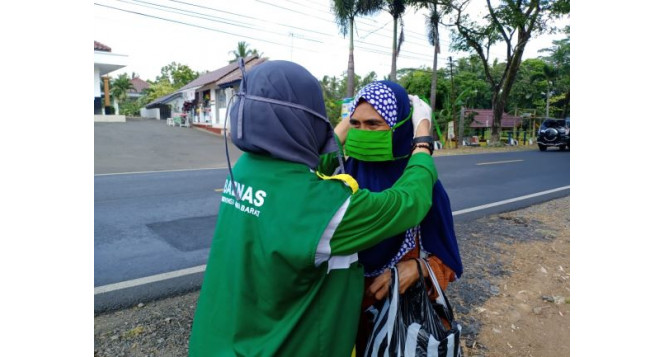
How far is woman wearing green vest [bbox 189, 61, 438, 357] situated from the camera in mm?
1172

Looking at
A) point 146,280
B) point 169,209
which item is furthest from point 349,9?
point 146,280

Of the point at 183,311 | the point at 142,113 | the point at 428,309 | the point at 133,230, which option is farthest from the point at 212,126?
the point at 428,309

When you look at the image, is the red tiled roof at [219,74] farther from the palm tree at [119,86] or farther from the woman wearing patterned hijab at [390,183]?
the woman wearing patterned hijab at [390,183]

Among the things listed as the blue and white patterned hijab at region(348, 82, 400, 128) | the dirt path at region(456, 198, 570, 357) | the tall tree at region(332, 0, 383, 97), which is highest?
the tall tree at region(332, 0, 383, 97)

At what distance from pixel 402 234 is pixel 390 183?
256 mm

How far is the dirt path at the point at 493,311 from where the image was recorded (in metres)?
2.72

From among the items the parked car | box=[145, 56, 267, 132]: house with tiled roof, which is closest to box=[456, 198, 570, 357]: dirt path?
the parked car

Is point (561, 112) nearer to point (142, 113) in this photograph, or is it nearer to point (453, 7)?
point (453, 7)

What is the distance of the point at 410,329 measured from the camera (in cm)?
152

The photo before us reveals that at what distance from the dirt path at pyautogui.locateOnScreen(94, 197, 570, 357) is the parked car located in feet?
55.5

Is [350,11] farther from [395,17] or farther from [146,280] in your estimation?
[146,280]

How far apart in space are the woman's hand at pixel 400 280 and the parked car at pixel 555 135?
20.8m

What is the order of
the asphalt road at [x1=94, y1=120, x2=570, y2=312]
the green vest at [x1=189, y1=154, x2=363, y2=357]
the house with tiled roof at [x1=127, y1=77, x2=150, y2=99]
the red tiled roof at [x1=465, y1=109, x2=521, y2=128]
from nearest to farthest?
1. the green vest at [x1=189, y1=154, x2=363, y2=357]
2. the asphalt road at [x1=94, y1=120, x2=570, y2=312]
3. the red tiled roof at [x1=465, y1=109, x2=521, y2=128]
4. the house with tiled roof at [x1=127, y1=77, x2=150, y2=99]

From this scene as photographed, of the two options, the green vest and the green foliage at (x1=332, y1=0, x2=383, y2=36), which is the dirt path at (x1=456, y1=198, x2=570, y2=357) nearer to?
the green vest
